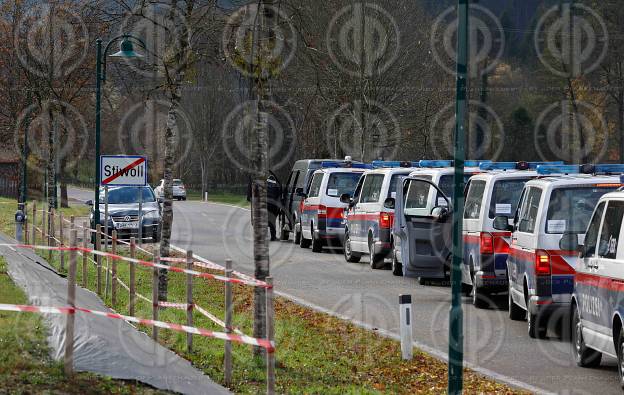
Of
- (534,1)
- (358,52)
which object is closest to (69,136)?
(358,52)

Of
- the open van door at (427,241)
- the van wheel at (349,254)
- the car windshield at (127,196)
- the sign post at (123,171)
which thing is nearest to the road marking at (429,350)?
the open van door at (427,241)

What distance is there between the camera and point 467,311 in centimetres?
1855

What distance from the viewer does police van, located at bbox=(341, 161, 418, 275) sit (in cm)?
2586

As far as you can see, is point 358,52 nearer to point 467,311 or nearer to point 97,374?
point 467,311

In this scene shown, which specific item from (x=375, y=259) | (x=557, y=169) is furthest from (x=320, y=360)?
(x=375, y=259)

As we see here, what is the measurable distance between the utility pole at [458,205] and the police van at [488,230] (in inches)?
321

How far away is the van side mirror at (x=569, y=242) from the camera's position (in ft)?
48.1

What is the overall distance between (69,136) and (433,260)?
41.0 meters

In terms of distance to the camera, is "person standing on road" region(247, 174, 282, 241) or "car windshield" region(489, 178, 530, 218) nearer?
"car windshield" region(489, 178, 530, 218)

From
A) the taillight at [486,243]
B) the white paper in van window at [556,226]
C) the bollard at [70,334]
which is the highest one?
the white paper in van window at [556,226]

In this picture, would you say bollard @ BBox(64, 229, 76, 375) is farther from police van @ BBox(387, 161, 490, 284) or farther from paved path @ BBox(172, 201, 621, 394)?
police van @ BBox(387, 161, 490, 284)

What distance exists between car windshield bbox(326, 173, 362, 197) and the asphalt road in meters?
1.65

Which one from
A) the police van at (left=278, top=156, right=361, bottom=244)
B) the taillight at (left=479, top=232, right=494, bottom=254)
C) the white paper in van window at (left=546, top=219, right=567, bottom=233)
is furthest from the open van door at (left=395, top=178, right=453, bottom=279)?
the police van at (left=278, top=156, right=361, bottom=244)

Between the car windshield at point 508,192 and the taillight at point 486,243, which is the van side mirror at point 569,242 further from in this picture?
the car windshield at point 508,192
